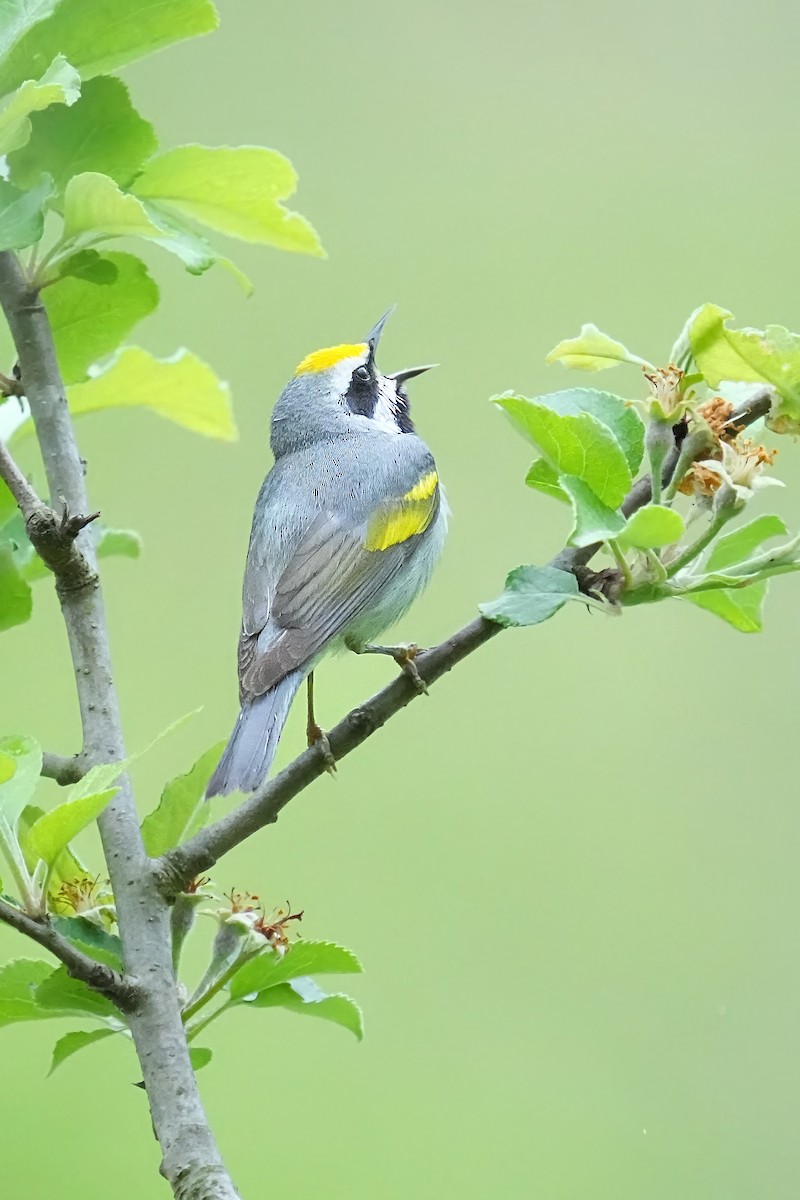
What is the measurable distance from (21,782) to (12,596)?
0.18m

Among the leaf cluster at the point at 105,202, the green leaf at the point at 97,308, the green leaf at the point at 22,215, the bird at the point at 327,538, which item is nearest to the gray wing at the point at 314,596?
the bird at the point at 327,538

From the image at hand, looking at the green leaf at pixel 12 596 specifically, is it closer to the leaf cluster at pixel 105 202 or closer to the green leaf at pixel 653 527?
the leaf cluster at pixel 105 202

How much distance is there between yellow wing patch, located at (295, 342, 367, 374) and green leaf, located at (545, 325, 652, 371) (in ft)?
2.36

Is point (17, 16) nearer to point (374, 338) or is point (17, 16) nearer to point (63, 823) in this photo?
point (63, 823)

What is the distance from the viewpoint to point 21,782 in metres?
0.56

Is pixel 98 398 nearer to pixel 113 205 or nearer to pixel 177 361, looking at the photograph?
pixel 177 361

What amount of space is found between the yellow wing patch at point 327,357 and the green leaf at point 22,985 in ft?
2.67

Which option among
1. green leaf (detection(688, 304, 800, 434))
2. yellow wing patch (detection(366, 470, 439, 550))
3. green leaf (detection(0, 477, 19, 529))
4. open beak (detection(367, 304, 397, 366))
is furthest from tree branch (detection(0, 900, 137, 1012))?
open beak (detection(367, 304, 397, 366))

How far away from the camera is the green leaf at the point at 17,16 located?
62 centimetres

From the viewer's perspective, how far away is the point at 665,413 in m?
0.55

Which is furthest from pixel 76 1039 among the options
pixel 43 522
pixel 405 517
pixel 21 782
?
pixel 405 517

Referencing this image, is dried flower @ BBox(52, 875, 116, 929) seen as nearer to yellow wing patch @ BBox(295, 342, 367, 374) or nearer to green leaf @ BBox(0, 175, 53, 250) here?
green leaf @ BBox(0, 175, 53, 250)

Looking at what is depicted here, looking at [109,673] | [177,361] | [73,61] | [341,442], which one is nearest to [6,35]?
[73,61]

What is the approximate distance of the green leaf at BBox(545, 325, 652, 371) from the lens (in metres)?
0.60
